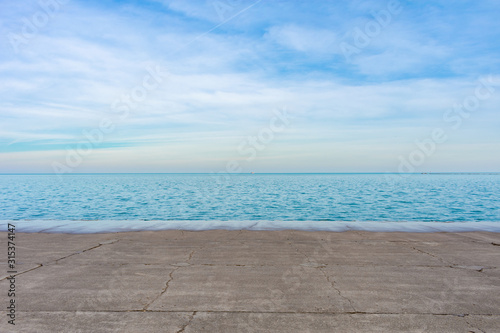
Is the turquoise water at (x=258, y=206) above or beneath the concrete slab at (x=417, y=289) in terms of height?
beneath

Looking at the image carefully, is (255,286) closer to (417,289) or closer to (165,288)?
(165,288)

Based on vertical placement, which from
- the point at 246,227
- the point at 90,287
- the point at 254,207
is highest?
the point at 90,287

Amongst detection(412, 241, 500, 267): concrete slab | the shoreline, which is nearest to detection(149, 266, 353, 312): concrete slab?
detection(412, 241, 500, 267): concrete slab

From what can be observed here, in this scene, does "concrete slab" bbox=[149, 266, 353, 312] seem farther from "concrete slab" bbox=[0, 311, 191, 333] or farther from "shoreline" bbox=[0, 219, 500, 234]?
"shoreline" bbox=[0, 219, 500, 234]

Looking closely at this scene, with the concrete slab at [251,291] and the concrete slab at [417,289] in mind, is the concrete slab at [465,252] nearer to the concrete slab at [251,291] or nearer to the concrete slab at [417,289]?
the concrete slab at [417,289]

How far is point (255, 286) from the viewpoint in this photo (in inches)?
251

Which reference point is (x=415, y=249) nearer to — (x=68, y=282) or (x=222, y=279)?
(x=222, y=279)

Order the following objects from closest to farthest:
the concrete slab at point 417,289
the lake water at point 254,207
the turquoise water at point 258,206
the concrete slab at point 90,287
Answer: the concrete slab at point 417,289 → the concrete slab at point 90,287 → the lake water at point 254,207 → the turquoise water at point 258,206

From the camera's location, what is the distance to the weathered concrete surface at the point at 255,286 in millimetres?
4848

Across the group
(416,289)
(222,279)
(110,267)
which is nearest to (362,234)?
(416,289)

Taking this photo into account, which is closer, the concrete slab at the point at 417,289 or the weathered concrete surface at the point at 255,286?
the weathered concrete surface at the point at 255,286

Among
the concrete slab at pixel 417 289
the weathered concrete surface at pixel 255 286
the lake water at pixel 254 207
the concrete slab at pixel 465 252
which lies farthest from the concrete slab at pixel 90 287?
the concrete slab at pixel 465 252

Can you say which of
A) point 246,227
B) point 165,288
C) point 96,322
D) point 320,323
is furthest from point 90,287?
point 246,227

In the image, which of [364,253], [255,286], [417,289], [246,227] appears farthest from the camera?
[246,227]
